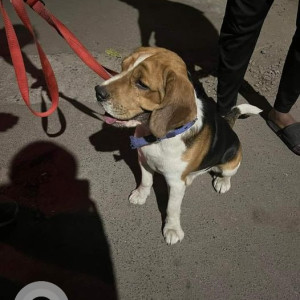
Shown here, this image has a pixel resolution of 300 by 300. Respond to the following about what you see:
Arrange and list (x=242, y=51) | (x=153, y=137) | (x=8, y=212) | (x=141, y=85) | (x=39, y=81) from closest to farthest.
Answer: (x=141, y=85)
(x=153, y=137)
(x=8, y=212)
(x=242, y=51)
(x=39, y=81)

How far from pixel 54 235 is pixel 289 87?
2.92 meters

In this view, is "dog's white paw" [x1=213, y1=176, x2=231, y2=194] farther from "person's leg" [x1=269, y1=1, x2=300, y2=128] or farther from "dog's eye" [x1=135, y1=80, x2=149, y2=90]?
"dog's eye" [x1=135, y1=80, x2=149, y2=90]

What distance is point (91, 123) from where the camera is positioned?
4.22 meters

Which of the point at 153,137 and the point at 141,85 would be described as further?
the point at 153,137

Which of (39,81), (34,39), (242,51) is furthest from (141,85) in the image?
(39,81)

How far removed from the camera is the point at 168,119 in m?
2.34

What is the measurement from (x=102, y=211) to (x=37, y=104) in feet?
5.71

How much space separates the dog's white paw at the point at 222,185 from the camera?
3.62 meters

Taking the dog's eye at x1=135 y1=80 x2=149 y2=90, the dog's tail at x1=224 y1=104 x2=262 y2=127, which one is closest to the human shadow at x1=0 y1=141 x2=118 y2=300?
the dog's eye at x1=135 y1=80 x2=149 y2=90

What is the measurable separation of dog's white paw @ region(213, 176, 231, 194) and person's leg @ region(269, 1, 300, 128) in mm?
1200

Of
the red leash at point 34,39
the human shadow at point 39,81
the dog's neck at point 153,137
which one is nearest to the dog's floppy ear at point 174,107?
the dog's neck at point 153,137

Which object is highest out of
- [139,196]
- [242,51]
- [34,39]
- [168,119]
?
[34,39]

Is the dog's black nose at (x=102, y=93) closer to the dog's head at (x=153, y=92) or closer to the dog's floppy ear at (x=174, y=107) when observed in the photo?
the dog's head at (x=153, y=92)

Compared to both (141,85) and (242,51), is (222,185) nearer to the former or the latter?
(242,51)
